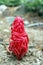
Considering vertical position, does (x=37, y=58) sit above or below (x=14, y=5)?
below

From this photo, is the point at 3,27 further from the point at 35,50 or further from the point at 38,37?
the point at 35,50

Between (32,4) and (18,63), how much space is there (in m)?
3.73

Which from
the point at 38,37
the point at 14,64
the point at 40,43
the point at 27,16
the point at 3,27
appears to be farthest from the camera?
the point at 27,16

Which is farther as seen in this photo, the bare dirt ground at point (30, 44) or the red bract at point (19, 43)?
the bare dirt ground at point (30, 44)

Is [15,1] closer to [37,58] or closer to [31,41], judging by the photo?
[31,41]

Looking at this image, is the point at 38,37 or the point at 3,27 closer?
the point at 38,37

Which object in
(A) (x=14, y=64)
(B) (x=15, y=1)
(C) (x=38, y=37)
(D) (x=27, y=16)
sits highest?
(B) (x=15, y=1)

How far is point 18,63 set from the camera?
3.68 m

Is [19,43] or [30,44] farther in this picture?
A: [30,44]

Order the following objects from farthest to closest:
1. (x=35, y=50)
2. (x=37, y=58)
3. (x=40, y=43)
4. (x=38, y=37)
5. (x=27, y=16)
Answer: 1. (x=27, y=16)
2. (x=38, y=37)
3. (x=40, y=43)
4. (x=35, y=50)
5. (x=37, y=58)

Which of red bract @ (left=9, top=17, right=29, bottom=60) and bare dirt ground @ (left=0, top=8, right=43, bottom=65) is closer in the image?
red bract @ (left=9, top=17, right=29, bottom=60)

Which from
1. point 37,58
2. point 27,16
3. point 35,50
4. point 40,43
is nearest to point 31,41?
point 40,43

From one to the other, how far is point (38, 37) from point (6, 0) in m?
3.71

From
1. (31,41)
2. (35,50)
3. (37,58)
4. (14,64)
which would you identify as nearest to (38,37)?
(31,41)
